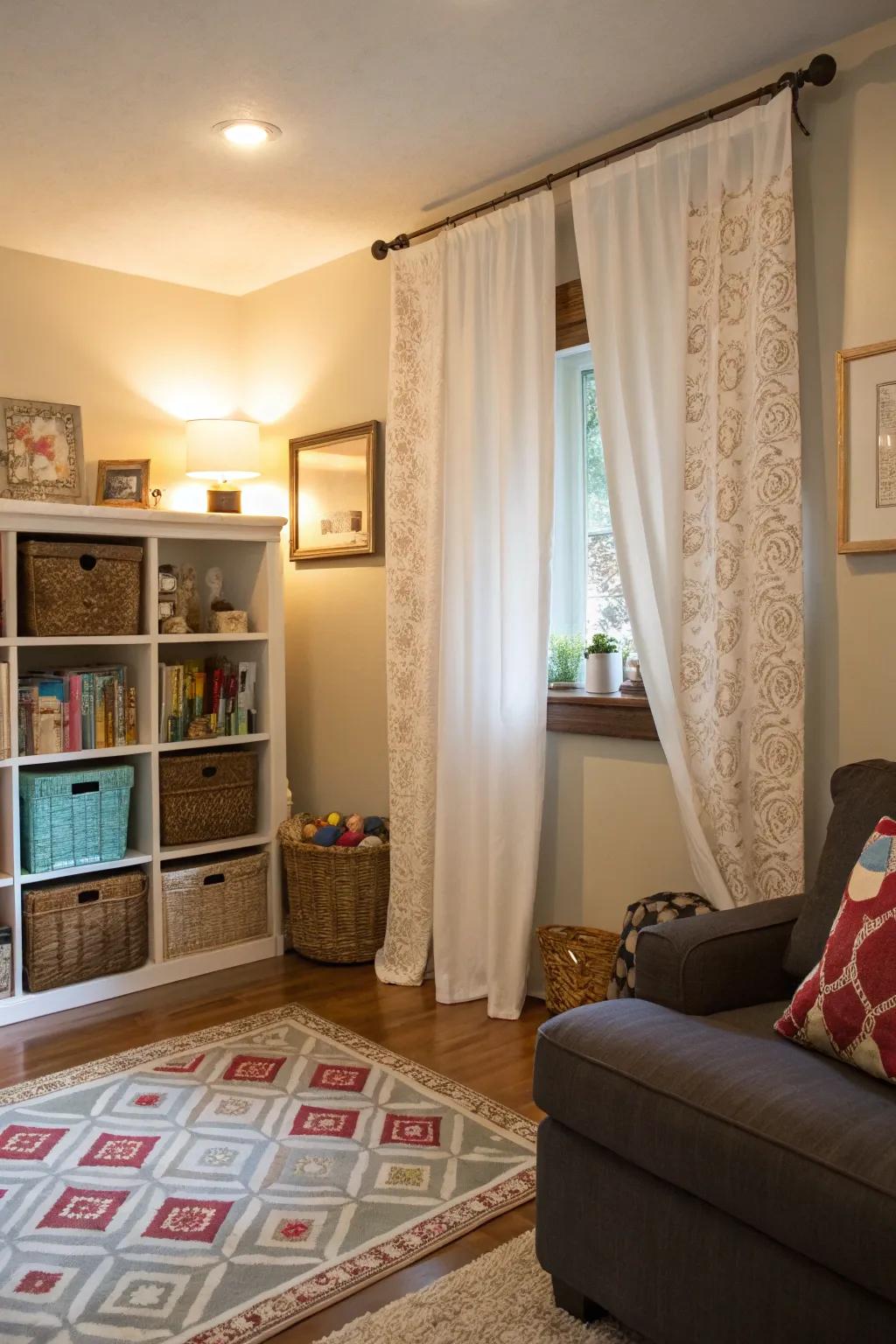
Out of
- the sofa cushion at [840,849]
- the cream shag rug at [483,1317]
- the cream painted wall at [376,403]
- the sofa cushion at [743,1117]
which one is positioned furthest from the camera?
the cream painted wall at [376,403]

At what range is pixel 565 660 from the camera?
3527 millimetres

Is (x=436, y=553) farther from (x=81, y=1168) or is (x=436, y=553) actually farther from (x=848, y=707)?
(x=81, y=1168)

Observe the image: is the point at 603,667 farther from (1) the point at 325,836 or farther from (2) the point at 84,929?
(2) the point at 84,929

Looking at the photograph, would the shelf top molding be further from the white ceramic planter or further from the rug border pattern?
the rug border pattern

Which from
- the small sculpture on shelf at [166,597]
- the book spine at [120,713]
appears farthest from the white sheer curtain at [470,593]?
the book spine at [120,713]

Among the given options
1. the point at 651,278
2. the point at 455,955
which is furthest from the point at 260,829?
the point at 651,278

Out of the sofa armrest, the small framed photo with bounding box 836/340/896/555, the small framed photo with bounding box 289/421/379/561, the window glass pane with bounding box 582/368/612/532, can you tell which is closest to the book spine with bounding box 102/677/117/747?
the small framed photo with bounding box 289/421/379/561

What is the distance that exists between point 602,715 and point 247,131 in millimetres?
1904

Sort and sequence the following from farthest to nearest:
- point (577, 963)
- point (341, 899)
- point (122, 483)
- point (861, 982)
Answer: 1. point (122, 483)
2. point (341, 899)
3. point (577, 963)
4. point (861, 982)

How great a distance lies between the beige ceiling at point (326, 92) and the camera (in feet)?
8.21

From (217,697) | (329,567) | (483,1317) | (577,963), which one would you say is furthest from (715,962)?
(329,567)

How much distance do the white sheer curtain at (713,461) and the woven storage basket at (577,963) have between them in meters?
0.45

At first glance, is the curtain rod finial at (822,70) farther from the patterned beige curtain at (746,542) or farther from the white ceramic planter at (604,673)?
the white ceramic planter at (604,673)

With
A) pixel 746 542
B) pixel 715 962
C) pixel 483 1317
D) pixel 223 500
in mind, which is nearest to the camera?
pixel 483 1317
